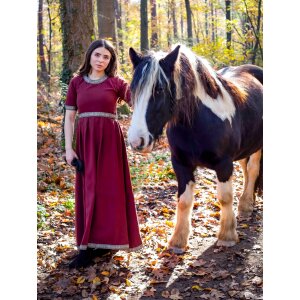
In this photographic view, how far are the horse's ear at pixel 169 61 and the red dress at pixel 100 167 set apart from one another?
0.42 metres

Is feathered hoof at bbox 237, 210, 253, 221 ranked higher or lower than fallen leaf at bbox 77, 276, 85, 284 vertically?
higher

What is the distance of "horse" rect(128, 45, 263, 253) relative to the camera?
269cm

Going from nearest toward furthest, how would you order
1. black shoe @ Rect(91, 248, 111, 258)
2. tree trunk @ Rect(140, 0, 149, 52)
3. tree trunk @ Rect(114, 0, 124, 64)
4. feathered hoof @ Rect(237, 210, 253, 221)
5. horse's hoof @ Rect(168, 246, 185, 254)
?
black shoe @ Rect(91, 248, 111, 258) < horse's hoof @ Rect(168, 246, 185, 254) < feathered hoof @ Rect(237, 210, 253, 221) < tree trunk @ Rect(140, 0, 149, 52) < tree trunk @ Rect(114, 0, 124, 64)

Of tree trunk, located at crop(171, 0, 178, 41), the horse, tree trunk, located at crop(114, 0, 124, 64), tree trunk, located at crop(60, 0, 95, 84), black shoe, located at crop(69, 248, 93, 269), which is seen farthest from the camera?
tree trunk, located at crop(114, 0, 124, 64)

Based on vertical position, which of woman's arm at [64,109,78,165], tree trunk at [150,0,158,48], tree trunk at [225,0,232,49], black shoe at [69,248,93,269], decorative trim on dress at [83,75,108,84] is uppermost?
tree trunk at [150,0,158,48]

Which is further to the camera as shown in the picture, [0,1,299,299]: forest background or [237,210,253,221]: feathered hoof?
[237,210,253,221]: feathered hoof

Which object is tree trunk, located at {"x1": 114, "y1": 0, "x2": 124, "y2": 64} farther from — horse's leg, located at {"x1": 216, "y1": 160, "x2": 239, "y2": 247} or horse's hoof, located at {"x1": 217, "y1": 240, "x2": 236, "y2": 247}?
horse's hoof, located at {"x1": 217, "y1": 240, "x2": 236, "y2": 247}

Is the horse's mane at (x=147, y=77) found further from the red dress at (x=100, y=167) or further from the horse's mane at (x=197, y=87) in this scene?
the red dress at (x=100, y=167)

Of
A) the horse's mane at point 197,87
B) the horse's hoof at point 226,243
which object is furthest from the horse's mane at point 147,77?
the horse's hoof at point 226,243

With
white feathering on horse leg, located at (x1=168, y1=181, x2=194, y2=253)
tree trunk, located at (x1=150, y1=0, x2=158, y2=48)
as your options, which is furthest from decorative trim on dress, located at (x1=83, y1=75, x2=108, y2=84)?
tree trunk, located at (x1=150, y1=0, x2=158, y2=48)

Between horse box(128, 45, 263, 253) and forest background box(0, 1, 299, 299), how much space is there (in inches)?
25.9

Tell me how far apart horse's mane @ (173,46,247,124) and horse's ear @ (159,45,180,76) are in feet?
0.22
